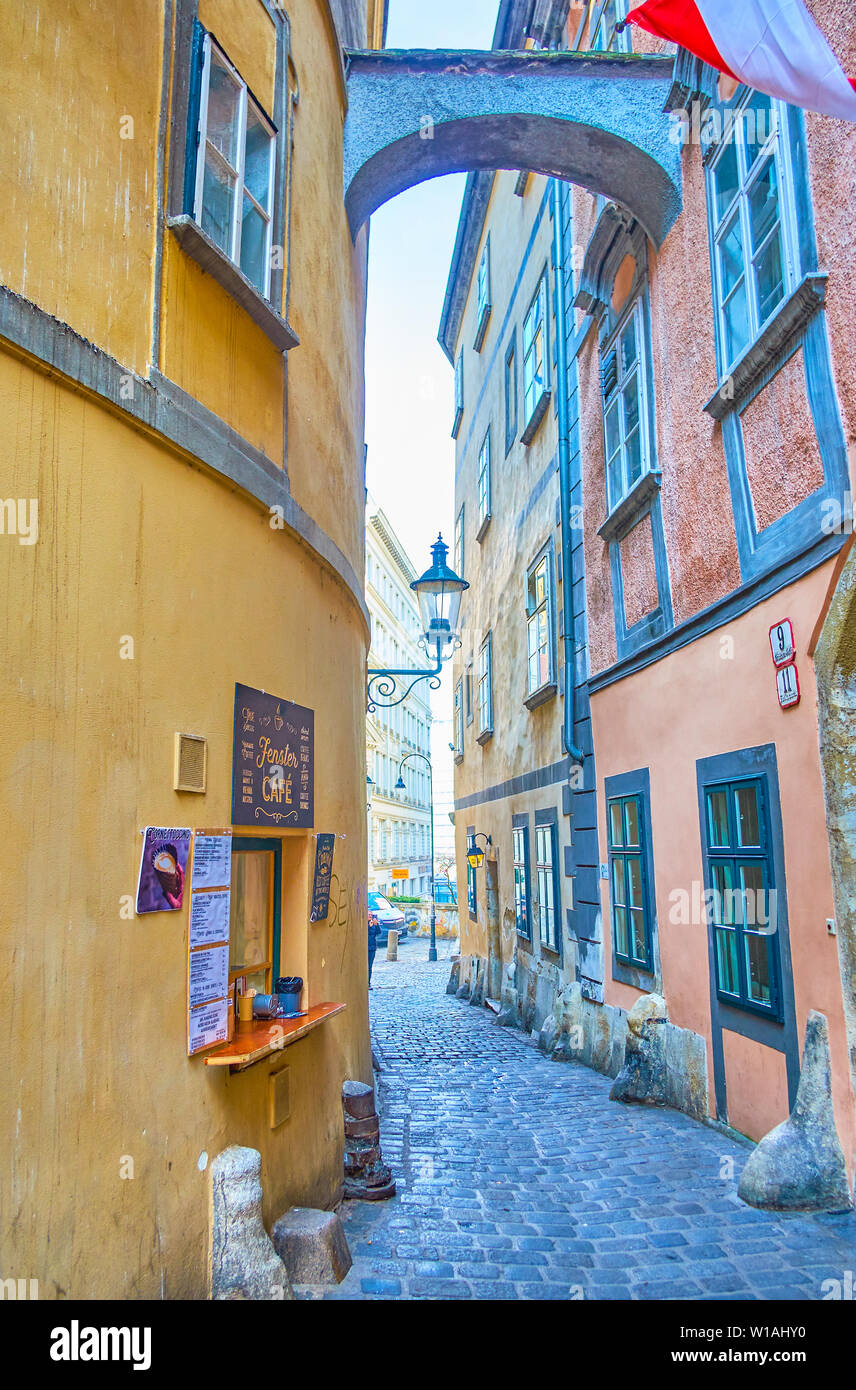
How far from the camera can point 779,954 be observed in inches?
216

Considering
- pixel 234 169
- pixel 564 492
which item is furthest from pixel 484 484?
pixel 234 169

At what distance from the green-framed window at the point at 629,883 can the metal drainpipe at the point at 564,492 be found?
4.52 feet

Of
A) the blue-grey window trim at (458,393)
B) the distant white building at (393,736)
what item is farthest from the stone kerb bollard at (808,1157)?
the distant white building at (393,736)

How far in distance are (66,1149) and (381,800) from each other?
125ft

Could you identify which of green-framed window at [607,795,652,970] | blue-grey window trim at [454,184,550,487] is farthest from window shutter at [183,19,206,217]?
blue-grey window trim at [454,184,550,487]

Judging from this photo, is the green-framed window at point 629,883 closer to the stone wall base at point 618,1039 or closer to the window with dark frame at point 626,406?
the stone wall base at point 618,1039

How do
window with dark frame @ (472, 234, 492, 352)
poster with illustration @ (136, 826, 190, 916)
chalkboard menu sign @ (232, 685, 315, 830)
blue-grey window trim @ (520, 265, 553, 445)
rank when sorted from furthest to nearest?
window with dark frame @ (472, 234, 492, 352) < blue-grey window trim @ (520, 265, 553, 445) < chalkboard menu sign @ (232, 685, 315, 830) < poster with illustration @ (136, 826, 190, 916)

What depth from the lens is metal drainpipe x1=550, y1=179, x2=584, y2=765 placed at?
414 inches

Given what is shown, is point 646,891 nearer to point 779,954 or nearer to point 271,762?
point 779,954

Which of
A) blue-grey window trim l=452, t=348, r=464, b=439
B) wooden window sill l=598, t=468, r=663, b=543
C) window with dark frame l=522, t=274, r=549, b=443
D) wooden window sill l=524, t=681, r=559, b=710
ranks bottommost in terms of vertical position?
wooden window sill l=524, t=681, r=559, b=710

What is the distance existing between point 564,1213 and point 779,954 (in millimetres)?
1871

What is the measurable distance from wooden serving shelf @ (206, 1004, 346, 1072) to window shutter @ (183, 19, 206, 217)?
351 cm

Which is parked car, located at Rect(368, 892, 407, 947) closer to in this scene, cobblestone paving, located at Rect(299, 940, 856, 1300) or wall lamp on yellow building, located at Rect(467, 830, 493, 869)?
wall lamp on yellow building, located at Rect(467, 830, 493, 869)

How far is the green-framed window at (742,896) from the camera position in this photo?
18.5 feet
